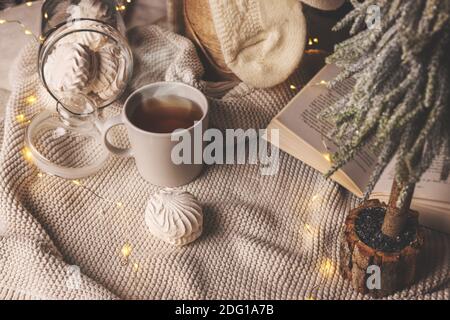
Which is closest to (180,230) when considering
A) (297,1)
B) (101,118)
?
(101,118)

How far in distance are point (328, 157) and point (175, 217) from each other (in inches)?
9.2

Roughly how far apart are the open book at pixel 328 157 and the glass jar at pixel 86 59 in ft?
0.85

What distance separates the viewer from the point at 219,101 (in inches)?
37.3

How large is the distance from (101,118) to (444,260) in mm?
557

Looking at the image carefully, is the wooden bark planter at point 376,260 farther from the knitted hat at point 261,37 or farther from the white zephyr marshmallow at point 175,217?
the knitted hat at point 261,37

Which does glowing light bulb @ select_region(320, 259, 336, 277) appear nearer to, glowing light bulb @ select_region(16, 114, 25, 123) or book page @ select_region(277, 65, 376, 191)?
book page @ select_region(277, 65, 376, 191)

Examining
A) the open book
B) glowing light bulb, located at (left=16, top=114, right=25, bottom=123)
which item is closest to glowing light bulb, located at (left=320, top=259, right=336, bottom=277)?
the open book

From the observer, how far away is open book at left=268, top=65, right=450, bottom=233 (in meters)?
0.82

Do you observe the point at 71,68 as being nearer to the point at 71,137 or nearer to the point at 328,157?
the point at 71,137

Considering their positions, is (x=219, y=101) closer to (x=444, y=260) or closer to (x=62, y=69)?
(x=62, y=69)

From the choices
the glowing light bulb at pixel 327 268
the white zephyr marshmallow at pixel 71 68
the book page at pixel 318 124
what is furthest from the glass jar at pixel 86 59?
the glowing light bulb at pixel 327 268

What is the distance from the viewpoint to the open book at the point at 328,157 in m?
0.82

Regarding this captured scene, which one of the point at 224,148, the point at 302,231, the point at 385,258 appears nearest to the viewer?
the point at 385,258

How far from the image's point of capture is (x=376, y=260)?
713 millimetres
